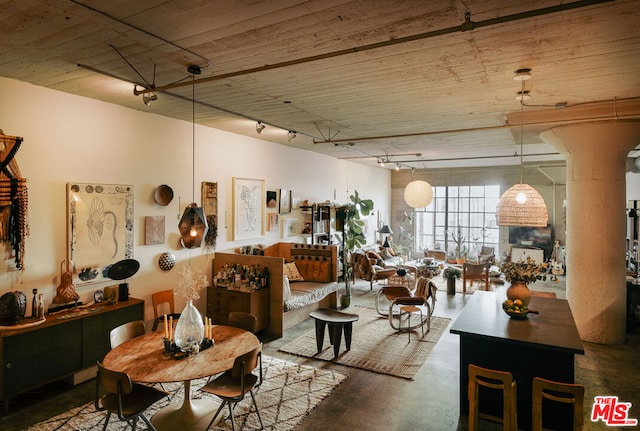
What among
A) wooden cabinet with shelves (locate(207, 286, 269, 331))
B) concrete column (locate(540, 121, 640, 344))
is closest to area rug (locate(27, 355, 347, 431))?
wooden cabinet with shelves (locate(207, 286, 269, 331))

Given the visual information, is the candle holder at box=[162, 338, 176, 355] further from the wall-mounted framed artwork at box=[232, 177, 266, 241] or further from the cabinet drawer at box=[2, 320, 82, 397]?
the wall-mounted framed artwork at box=[232, 177, 266, 241]

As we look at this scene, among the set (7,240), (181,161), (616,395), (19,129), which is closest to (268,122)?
(181,161)

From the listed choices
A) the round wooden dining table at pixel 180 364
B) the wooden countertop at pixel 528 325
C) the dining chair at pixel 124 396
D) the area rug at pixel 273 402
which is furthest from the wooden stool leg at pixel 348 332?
the dining chair at pixel 124 396

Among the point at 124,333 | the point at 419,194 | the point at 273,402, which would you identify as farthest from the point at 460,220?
the point at 124,333

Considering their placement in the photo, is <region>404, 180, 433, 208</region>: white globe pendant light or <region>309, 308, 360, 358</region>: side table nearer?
<region>309, 308, 360, 358</region>: side table

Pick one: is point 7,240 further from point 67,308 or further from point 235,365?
point 235,365

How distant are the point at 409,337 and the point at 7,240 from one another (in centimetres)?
508

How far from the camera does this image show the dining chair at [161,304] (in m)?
5.11

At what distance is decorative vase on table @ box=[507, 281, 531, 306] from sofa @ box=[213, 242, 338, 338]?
3081 mm

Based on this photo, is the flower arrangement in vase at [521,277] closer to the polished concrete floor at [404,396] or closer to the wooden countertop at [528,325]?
the wooden countertop at [528,325]

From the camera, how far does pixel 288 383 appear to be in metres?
4.35

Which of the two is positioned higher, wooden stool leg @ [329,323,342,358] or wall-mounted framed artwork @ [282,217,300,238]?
wall-mounted framed artwork @ [282,217,300,238]

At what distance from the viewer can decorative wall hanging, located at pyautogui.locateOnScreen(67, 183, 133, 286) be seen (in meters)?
4.49

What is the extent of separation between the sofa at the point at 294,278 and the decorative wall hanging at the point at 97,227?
164 cm
